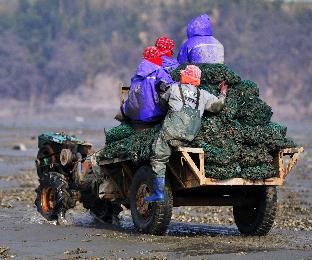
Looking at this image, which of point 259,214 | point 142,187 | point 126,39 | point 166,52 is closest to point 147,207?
point 142,187

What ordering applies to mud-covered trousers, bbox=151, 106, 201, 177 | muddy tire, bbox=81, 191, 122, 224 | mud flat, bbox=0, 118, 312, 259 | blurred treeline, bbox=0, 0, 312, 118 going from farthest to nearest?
blurred treeline, bbox=0, 0, 312, 118, muddy tire, bbox=81, 191, 122, 224, mud-covered trousers, bbox=151, 106, 201, 177, mud flat, bbox=0, 118, 312, 259

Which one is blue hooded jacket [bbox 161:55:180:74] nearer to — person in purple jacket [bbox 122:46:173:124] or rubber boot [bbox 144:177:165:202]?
person in purple jacket [bbox 122:46:173:124]

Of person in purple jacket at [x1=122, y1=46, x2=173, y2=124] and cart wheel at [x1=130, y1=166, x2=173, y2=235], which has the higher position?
person in purple jacket at [x1=122, y1=46, x2=173, y2=124]

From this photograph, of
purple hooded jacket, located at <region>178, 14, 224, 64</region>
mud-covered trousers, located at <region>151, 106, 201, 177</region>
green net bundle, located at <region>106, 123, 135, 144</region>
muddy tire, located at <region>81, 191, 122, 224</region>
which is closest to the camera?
mud-covered trousers, located at <region>151, 106, 201, 177</region>

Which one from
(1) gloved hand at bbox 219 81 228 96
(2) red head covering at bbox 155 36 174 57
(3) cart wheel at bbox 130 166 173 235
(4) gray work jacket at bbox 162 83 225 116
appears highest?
(2) red head covering at bbox 155 36 174 57

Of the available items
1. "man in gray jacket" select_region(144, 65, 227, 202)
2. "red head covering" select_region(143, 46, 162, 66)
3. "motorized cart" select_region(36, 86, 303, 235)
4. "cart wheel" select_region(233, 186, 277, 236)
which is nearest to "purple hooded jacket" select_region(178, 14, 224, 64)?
"red head covering" select_region(143, 46, 162, 66)

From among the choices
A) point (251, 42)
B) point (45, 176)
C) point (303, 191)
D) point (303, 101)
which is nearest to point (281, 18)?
point (251, 42)

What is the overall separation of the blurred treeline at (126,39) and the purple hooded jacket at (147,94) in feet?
342

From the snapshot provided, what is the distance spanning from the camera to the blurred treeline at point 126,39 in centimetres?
11844

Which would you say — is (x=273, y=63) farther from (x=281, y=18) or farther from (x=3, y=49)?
(x=3, y=49)

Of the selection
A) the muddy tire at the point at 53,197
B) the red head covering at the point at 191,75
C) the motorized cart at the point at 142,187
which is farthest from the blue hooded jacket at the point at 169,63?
the muddy tire at the point at 53,197

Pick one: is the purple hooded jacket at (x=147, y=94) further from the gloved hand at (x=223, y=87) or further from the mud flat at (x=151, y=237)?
the mud flat at (x=151, y=237)

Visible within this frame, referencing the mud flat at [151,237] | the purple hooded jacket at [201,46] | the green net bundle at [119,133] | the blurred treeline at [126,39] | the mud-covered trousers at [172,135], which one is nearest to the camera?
the mud flat at [151,237]

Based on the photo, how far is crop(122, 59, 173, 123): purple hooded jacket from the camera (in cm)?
1116
